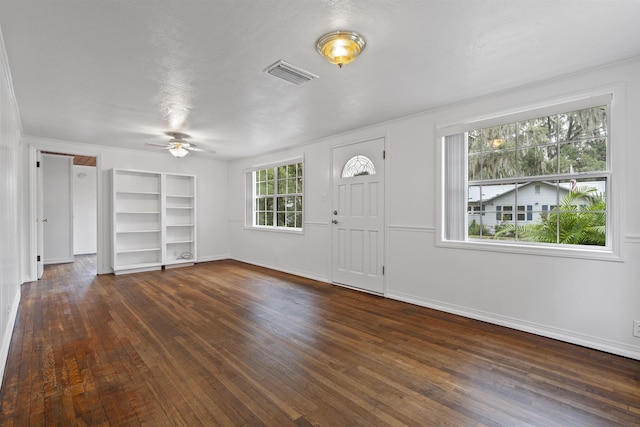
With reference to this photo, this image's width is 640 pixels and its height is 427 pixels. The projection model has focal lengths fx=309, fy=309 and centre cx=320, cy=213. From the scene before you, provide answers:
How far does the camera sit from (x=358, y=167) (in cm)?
466

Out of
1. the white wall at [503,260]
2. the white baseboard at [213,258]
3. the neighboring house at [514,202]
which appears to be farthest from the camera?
the white baseboard at [213,258]

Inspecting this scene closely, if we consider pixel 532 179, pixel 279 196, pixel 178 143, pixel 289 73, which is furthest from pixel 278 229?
pixel 532 179

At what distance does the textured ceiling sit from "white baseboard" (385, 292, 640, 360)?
2334 mm

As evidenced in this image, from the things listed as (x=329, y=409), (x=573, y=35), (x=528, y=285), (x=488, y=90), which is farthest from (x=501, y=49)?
(x=329, y=409)

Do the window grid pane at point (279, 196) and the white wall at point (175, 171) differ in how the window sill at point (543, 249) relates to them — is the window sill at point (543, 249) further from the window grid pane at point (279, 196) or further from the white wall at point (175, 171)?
Result: the white wall at point (175, 171)

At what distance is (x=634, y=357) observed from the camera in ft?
8.15

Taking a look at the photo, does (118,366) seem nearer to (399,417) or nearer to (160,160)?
(399,417)

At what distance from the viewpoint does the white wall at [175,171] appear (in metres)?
5.64

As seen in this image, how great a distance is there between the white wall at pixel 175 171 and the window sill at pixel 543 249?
5.44m

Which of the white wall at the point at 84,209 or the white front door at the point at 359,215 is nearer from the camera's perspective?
the white front door at the point at 359,215

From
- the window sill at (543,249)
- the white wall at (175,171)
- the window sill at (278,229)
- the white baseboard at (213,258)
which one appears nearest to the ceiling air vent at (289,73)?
the window sill at (543,249)

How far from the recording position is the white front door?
171 inches

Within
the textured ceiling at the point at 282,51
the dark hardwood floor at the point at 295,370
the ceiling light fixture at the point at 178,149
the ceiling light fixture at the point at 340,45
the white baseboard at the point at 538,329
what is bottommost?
the dark hardwood floor at the point at 295,370

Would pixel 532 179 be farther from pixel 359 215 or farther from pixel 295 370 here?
pixel 295 370
